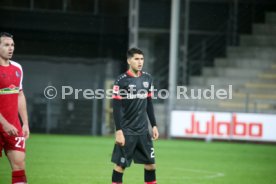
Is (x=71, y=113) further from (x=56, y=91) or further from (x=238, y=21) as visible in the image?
(x=238, y=21)

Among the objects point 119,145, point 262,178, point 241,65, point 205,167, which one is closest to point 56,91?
point 241,65

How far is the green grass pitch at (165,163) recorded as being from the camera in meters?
12.6

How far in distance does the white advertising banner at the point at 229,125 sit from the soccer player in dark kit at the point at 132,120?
13.9 meters

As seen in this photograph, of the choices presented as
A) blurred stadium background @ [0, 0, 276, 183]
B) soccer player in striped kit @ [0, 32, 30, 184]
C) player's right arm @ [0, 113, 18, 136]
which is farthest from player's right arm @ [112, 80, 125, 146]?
blurred stadium background @ [0, 0, 276, 183]

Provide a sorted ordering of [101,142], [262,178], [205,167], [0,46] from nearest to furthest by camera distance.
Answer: [0,46] < [262,178] < [205,167] < [101,142]

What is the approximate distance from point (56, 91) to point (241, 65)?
755 cm

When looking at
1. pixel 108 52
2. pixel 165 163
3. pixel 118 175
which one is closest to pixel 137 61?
pixel 118 175

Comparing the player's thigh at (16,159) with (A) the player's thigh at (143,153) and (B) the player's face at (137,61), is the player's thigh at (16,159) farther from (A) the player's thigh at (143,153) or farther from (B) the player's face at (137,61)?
(B) the player's face at (137,61)

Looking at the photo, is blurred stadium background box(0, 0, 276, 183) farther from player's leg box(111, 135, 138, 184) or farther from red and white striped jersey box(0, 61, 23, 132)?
red and white striped jersey box(0, 61, 23, 132)

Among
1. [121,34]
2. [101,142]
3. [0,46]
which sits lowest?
[101,142]

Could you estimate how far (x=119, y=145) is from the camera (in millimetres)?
9484

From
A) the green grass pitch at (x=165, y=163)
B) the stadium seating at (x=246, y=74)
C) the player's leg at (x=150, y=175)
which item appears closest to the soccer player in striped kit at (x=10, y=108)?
the player's leg at (x=150, y=175)

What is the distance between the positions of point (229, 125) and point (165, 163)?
25.7 ft

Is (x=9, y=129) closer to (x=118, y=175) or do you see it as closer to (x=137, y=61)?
(x=118, y=175)
